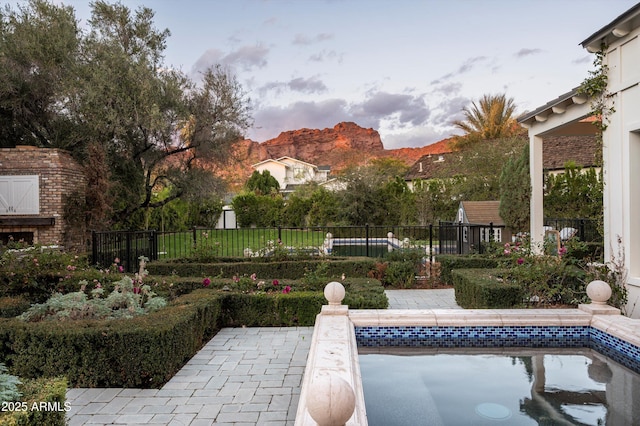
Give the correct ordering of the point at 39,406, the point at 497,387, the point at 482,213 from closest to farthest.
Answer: the point at 39,406, the point at 497,387, the point at 482,213

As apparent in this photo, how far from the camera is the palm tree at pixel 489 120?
33.2 metres

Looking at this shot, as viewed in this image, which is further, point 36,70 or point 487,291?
point 36,70

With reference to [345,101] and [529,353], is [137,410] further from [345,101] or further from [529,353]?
[345,101]

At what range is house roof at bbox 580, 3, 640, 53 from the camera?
17.3ft

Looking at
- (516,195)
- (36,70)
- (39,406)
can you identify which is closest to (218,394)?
(39,406)

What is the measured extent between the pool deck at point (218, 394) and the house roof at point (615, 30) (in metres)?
5.36

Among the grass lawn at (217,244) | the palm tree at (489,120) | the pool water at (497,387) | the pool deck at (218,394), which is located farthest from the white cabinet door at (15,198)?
the palm tree at (489,120)

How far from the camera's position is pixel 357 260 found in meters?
9.23

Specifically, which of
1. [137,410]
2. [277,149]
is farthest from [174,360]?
[277,149]

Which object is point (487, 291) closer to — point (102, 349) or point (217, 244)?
point (102, 349)

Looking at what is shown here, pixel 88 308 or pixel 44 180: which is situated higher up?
pixel 44 180

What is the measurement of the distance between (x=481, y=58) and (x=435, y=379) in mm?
12750

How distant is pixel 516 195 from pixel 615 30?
6121 millimetres

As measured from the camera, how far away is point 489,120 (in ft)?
111
